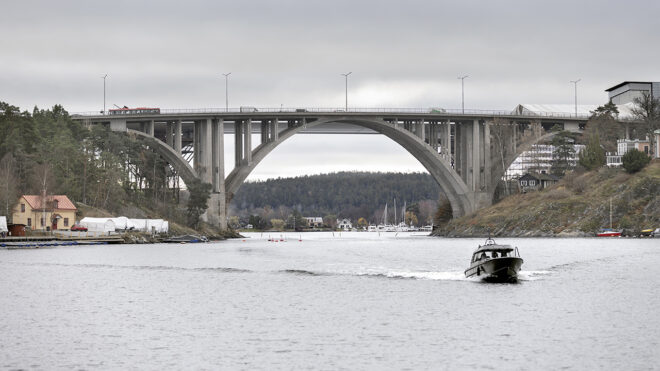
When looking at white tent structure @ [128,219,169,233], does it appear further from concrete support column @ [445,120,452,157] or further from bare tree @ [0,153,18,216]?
concrete support column @ [445,120,452,157]

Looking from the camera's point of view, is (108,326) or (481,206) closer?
(108,326)

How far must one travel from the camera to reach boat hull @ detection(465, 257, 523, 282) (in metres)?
56.3

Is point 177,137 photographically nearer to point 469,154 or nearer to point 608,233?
point 469,154

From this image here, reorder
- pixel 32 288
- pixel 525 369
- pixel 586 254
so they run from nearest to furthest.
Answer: pixel 525 369
pixel 32 288
pixel 586 254

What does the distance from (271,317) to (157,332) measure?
6.09 metres

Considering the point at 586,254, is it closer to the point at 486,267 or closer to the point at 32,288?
the point at 486,267

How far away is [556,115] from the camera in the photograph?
162 m

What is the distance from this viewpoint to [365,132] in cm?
15312

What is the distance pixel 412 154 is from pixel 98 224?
55.4 meters

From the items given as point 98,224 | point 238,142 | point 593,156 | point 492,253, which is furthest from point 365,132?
point 492,253

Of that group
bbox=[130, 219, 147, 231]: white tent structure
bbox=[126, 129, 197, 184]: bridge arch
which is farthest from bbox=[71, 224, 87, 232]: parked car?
bbox=[126, 129, 197, 184]: bridge arch

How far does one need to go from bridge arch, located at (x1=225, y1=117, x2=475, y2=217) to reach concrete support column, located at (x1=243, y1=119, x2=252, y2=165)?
85 cm

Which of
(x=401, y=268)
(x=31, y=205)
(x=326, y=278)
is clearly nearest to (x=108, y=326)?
(x=326, y=278)

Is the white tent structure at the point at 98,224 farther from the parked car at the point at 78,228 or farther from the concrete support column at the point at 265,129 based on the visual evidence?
the concrete support column at the point at 265,129
